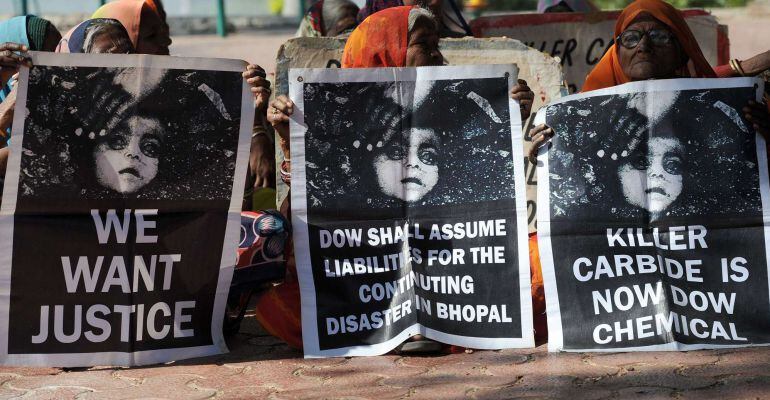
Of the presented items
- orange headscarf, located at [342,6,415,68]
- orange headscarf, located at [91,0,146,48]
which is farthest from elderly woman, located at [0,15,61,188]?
orange headscarf, located at [342,6,415,68]

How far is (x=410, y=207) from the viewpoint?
15.4ft

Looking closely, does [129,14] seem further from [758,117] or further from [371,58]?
[758,117]

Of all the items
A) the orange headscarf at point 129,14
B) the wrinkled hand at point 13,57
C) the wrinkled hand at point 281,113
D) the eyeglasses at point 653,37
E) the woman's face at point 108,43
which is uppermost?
the orange headscarf at point 129,14

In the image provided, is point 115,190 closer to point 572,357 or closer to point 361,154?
point 361,154

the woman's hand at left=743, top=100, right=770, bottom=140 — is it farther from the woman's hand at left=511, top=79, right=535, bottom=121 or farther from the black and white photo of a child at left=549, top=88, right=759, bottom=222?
the woman's hand at left=511, top=79, right=535, bottom=121

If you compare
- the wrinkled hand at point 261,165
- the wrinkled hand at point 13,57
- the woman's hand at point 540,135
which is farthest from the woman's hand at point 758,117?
the wrinkled hand at point 13,57

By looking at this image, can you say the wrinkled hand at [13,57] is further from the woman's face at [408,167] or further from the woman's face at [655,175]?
the woman's face at [655,175]

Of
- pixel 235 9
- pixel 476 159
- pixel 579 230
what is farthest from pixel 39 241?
pixel 235 9

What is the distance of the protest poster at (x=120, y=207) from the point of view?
4.43 m

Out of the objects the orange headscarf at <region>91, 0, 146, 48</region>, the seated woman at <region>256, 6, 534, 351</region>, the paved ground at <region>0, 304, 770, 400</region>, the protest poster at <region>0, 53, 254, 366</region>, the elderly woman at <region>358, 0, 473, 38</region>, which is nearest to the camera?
the paved ground at <region>0, 304, 770, 400</region>

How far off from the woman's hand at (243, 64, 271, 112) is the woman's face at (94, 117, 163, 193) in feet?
1.34

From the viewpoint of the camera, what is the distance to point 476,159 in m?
4.69

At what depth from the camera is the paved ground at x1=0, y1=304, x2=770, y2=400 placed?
162 inches

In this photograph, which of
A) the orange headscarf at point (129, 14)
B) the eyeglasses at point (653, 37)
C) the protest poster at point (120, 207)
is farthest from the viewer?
the orange headscarf at point (129, 14)
